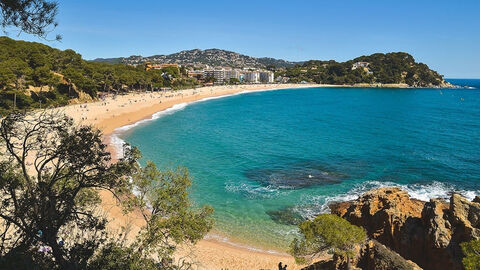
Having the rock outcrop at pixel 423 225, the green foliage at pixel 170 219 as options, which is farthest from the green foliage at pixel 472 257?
the green foliage at pixel 170 219

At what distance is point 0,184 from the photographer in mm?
8820

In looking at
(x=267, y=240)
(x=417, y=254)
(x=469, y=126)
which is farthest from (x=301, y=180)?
(x=469, y=126)

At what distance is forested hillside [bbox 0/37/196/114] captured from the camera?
50312 mm

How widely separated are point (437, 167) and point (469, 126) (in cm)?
3554

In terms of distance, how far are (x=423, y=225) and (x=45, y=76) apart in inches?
2636

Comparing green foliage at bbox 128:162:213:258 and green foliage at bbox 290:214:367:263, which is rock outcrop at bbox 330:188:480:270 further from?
green foliage at bbox 128:162:213:258

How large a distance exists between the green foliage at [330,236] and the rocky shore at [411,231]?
0.76 meters

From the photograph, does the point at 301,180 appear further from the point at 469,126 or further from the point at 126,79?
the point at 126,79

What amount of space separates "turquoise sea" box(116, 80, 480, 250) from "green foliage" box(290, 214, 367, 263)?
7327 mm

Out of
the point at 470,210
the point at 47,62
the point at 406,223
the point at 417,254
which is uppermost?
the point at 47,62

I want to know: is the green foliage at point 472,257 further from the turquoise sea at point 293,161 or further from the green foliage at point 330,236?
the turquoise sea at point 293,161

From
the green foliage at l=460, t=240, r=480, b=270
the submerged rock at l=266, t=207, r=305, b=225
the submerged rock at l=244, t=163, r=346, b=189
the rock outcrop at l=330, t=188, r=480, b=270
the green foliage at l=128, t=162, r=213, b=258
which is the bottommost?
the submerged rock at l=266, t=207, r=305, b=225

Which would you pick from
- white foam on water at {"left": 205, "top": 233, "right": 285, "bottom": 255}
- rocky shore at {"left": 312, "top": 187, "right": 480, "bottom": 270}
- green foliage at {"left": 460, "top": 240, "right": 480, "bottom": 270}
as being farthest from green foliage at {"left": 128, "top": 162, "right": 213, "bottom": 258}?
green foliage at {"left": 460, "top": 240, "right": 480, "bottom": 270}

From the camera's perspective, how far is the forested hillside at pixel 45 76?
50.3 m
